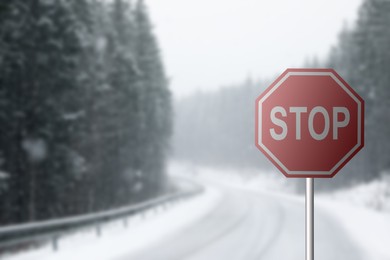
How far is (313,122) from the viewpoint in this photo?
3328 mm

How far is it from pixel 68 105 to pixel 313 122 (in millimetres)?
20013

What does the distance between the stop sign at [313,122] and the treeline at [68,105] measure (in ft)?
45.2

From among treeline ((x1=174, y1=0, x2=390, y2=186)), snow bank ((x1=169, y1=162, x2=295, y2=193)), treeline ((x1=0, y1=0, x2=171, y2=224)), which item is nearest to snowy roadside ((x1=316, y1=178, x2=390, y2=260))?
treeline ((x1=174, y1=0, x2=390, y2=186))

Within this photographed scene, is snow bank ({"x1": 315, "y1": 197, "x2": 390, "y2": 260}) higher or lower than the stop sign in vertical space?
lower

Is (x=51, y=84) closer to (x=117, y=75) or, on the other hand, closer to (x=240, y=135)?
(x=117, y=75)

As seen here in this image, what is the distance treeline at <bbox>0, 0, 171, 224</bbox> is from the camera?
1869 centimetres

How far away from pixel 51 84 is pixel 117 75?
34.9 feet

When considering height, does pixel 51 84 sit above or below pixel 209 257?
above

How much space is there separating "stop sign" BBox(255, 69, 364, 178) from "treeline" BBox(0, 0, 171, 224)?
45.2ft

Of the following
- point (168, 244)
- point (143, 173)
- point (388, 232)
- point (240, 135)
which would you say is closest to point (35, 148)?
point (168, 244)

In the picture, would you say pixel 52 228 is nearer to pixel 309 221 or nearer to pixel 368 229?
pixel 368 229

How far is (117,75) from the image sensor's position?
99.4ft

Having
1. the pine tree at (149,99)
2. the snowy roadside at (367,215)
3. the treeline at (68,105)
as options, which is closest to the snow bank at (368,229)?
the snowy roadside at (367,215)

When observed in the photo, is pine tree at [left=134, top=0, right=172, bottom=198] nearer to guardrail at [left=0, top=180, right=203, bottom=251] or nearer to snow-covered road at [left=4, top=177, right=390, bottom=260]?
guardrail at [left=0, top=180, right=203, bottom=251]
